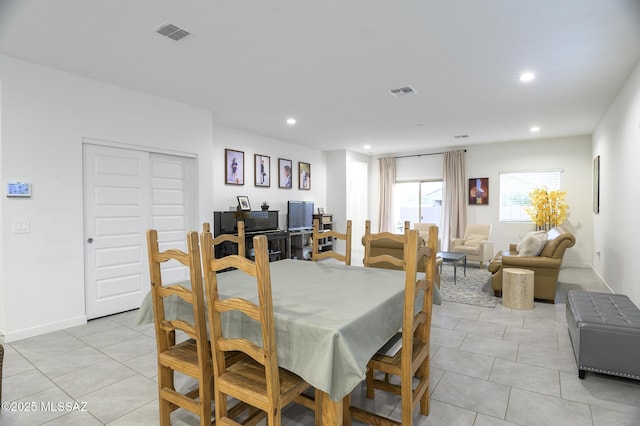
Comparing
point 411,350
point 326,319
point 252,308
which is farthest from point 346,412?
point 252,308

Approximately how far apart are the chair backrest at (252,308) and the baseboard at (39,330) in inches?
114

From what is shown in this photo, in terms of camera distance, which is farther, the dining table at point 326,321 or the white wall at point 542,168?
the white wall at point 542,168

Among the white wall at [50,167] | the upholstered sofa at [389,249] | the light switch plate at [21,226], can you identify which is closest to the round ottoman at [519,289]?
the upholstered sofa at [389,249]

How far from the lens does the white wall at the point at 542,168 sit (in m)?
6.89

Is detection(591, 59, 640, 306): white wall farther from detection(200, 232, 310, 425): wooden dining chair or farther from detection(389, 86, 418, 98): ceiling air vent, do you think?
detection(200, 232, 310, 425): wooden dining chair

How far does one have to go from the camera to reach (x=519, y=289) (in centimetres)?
408

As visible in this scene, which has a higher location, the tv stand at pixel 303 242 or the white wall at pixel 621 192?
the white wall at pixel 621 192

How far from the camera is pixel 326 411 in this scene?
56.1 inches

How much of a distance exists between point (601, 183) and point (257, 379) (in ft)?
20.3

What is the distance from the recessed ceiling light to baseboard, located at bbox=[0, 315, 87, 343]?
536 cm

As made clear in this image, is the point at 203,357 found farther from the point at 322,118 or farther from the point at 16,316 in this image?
the point at 322,118

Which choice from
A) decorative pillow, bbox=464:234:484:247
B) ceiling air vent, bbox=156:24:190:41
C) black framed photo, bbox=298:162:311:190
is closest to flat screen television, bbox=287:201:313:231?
black framed photo, bbox=298:162:311:190

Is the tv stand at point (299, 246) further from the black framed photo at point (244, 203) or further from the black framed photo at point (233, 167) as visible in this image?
the black framed photo at point (233, 167)

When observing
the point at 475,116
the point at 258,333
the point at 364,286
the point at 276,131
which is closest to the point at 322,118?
the point at 276,131
